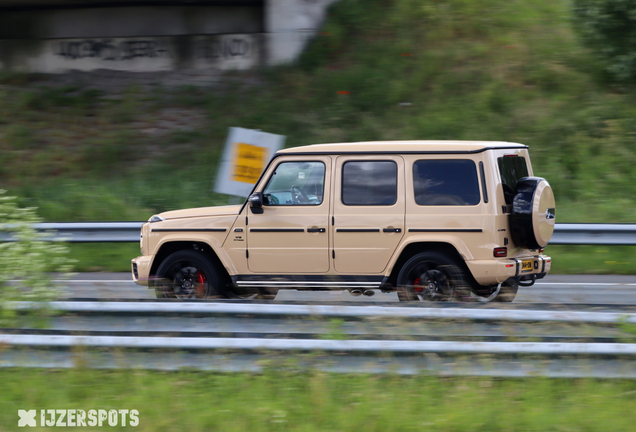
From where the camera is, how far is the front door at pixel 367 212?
21.1 feet

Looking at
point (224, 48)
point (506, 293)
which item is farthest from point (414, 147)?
point (224, 48)

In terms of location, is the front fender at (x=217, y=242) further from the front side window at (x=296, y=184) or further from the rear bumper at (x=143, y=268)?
the front side window at (x=296, y=184)

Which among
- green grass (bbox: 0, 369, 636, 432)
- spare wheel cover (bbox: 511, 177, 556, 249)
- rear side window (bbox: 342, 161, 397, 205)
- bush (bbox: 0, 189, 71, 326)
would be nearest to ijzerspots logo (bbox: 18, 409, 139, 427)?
green grass (bbox: 0, 369, 636, 432)

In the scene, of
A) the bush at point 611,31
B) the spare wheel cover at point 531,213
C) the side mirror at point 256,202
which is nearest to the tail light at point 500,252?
the spare wheel cover at point 531,213

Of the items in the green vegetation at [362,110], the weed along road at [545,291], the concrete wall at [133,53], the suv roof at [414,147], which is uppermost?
the concrete wall at [133,53]

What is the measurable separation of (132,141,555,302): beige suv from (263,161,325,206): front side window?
10 mm

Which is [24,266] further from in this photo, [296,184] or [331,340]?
[296,184]

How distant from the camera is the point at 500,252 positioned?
619cm

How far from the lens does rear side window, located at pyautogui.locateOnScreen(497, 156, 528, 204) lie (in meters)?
6.39

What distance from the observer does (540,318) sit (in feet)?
13.9

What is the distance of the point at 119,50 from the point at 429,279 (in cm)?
1364

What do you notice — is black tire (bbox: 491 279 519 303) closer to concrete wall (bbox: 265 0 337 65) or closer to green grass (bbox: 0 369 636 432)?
green grass (bbox: 0 369 636 432)

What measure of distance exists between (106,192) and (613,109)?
10499mm

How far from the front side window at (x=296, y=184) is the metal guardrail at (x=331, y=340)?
7.74ft
